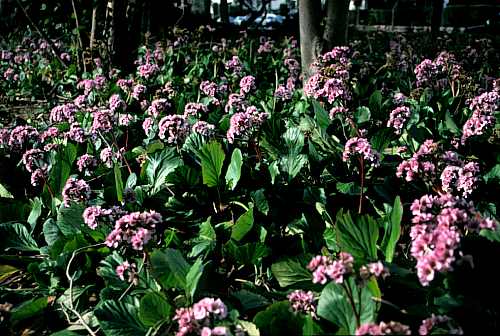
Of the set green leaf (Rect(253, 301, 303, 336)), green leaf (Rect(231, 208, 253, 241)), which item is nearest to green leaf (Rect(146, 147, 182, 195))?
green leaf (Rect(231, 208, 253, 241))

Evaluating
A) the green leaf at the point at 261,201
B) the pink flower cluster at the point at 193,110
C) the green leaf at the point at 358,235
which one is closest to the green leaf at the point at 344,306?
the green leaf at the point at 358,235

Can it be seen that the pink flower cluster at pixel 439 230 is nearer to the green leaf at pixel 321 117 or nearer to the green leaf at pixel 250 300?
the green leaf at pixel 250 300

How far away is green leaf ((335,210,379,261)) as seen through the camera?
1881 mm

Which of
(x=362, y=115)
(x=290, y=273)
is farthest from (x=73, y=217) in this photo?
(x=362, y=115)

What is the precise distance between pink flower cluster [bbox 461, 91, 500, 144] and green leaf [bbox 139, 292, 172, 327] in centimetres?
155

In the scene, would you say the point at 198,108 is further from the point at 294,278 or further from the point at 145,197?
the point at 294,278

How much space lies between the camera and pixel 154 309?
1733mm

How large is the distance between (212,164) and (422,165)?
919 mm

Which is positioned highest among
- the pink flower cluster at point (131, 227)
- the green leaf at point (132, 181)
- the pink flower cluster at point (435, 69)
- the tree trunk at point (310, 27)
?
the tree trunk at point (310, 27)

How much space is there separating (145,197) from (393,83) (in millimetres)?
2879

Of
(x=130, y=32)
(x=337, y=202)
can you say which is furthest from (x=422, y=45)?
(x=337, y=202)

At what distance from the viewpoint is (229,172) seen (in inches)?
102

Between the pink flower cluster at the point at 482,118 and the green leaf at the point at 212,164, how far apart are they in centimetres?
108

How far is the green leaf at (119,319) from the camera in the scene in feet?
5.83
